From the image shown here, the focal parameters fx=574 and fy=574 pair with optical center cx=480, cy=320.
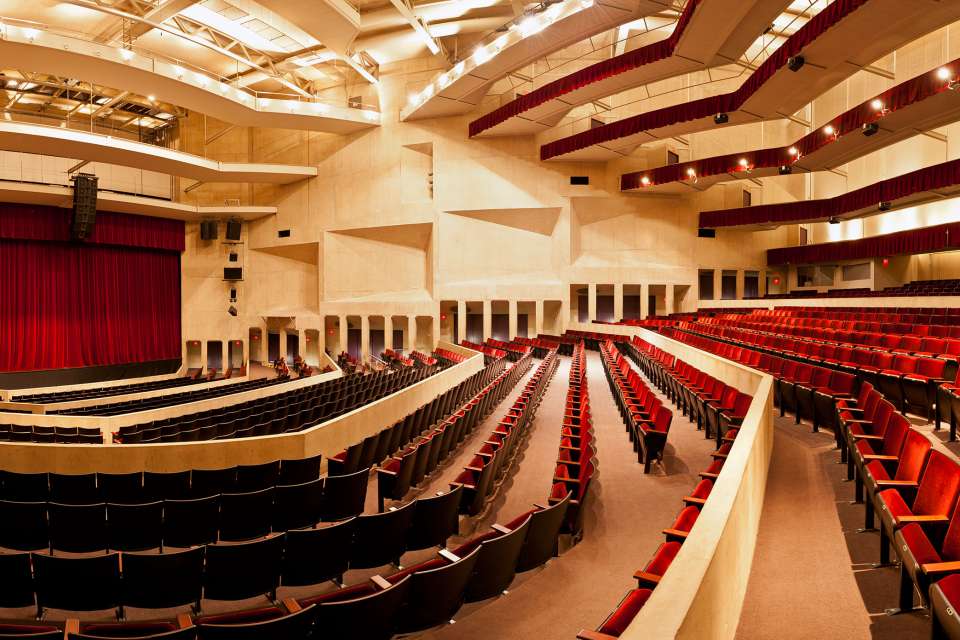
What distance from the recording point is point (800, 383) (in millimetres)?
5301

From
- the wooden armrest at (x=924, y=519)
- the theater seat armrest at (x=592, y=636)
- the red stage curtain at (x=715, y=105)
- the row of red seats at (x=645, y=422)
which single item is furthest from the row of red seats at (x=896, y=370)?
the red stage curtain at (x=715, y=105)

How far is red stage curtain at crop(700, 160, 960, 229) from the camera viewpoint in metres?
10.7

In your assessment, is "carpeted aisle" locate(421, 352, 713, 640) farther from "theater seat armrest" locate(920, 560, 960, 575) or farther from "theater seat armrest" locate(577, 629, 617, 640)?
"theater seat armrest" locate(920, 560, 960, 575)

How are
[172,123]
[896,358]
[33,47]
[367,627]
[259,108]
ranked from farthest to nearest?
[172,123]
[259,108]
[33,47]
[896,358]
[367,627]

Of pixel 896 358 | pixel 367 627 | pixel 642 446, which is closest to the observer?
pixel 367 627

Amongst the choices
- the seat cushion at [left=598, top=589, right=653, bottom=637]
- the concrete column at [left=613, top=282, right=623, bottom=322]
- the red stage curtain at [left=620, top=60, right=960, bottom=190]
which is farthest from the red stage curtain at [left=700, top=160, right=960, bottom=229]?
the seat cushion at [left=598, top=589, right=653, bottom=637]

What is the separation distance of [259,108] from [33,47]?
4.74 metres

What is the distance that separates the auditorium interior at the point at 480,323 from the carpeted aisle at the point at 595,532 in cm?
3

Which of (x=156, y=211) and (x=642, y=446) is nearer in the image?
(x=642, y=446)

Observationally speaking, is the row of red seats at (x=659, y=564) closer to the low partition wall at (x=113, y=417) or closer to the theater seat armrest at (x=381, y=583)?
the theater seat armrest at (x=381, y=583)

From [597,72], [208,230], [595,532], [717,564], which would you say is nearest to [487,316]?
[597,72]

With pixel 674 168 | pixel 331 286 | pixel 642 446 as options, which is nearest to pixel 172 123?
pixel 331 286

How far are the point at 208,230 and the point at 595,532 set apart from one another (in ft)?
58.6

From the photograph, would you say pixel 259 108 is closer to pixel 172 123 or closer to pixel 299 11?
pixel 299 11
